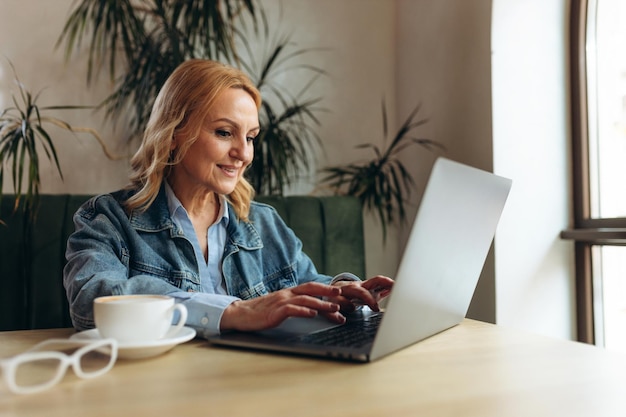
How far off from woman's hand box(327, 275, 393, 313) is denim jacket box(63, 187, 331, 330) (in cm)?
31

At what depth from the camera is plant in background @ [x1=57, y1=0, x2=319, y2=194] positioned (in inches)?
89.7

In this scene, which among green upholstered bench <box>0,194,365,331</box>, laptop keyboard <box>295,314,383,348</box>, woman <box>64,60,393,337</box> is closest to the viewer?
laptop keyboard <box>295,314,383,348</box>

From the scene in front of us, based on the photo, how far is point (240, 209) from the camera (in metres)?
1.56

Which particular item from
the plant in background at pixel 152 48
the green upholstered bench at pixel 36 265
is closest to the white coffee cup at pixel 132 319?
the green upholstered bench at pixel 36 265

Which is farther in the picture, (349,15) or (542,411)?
(349,15)

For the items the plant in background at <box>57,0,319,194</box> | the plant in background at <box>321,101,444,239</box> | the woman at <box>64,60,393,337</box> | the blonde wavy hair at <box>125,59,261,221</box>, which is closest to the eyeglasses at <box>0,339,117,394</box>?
the woman at <box>64,60,393,337</box>

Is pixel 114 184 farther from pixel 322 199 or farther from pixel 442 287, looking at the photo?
pixel 442 287

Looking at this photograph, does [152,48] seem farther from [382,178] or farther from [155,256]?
[155,256]

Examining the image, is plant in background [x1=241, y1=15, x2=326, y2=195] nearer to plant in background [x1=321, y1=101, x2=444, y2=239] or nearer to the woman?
plant in background [x1=321, y1=101, x2=444, y2=239]

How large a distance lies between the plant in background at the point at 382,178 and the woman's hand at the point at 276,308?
1537 mm

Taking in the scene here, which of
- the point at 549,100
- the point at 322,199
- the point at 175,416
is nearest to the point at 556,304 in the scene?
the point at 549,100

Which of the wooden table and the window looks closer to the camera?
the wooden table

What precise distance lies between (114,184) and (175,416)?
6.70ft

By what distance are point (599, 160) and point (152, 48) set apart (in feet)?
6.01
